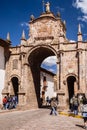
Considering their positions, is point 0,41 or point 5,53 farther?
point 5,53

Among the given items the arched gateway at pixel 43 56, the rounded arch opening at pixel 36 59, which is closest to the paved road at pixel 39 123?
the arched gateway at pixel 43 56

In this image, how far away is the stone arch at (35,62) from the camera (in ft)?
100

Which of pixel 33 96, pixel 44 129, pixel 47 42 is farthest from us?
pixel 33 96

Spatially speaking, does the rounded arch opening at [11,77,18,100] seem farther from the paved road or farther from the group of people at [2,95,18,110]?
the paved road

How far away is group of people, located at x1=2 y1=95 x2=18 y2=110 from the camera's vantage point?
27297 mm

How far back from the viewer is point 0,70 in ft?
96.9

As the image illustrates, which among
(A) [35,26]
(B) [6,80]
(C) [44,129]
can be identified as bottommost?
(C) [44,129]

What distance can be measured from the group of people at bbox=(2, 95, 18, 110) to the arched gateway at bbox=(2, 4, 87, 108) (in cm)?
74

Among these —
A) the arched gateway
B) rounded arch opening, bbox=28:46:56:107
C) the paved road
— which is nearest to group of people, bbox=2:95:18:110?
the arched gateway

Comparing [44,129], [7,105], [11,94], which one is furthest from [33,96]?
[44,129]

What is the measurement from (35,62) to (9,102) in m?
7.25

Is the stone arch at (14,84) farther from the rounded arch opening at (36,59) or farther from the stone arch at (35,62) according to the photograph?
the rounded arch opening at (36,59)

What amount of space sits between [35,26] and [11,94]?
9.21 metres

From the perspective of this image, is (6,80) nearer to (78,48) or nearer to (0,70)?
(0,70)
